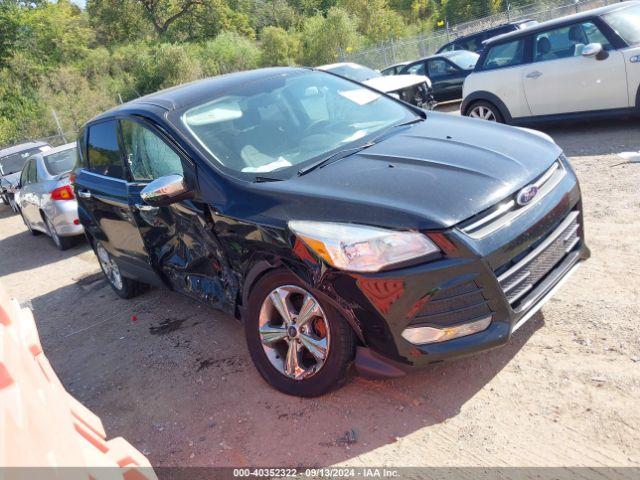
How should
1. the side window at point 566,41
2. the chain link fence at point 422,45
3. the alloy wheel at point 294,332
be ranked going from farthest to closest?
the chain link fence at point 422,45, the side window at point 566,41, the alloy wheel at point 294,332

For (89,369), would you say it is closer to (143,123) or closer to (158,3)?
(143,123)

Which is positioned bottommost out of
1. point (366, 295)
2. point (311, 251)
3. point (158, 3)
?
point (366, 295)

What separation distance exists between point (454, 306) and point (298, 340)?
3.00ft

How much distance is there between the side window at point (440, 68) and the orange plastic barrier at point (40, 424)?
13.2 m

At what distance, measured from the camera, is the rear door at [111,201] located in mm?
4801

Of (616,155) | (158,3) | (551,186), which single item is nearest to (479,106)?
(616,155)

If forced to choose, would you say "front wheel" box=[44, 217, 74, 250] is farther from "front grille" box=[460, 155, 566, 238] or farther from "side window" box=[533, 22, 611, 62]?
→ "front grille" box=[460, 155, 566, 238]

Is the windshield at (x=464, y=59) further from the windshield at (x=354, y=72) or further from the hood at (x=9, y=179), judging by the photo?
the hood at (x=9, y=179)

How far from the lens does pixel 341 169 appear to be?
3373mm

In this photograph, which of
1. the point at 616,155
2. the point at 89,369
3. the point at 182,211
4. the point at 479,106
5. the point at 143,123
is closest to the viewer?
the point at 182,211

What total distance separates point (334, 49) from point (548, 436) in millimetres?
34879

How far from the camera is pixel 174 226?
13.4 ft

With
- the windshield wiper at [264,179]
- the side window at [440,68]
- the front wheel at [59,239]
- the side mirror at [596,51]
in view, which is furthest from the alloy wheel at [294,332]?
the side window at [440,68]

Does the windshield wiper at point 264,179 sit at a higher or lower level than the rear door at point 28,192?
higher
